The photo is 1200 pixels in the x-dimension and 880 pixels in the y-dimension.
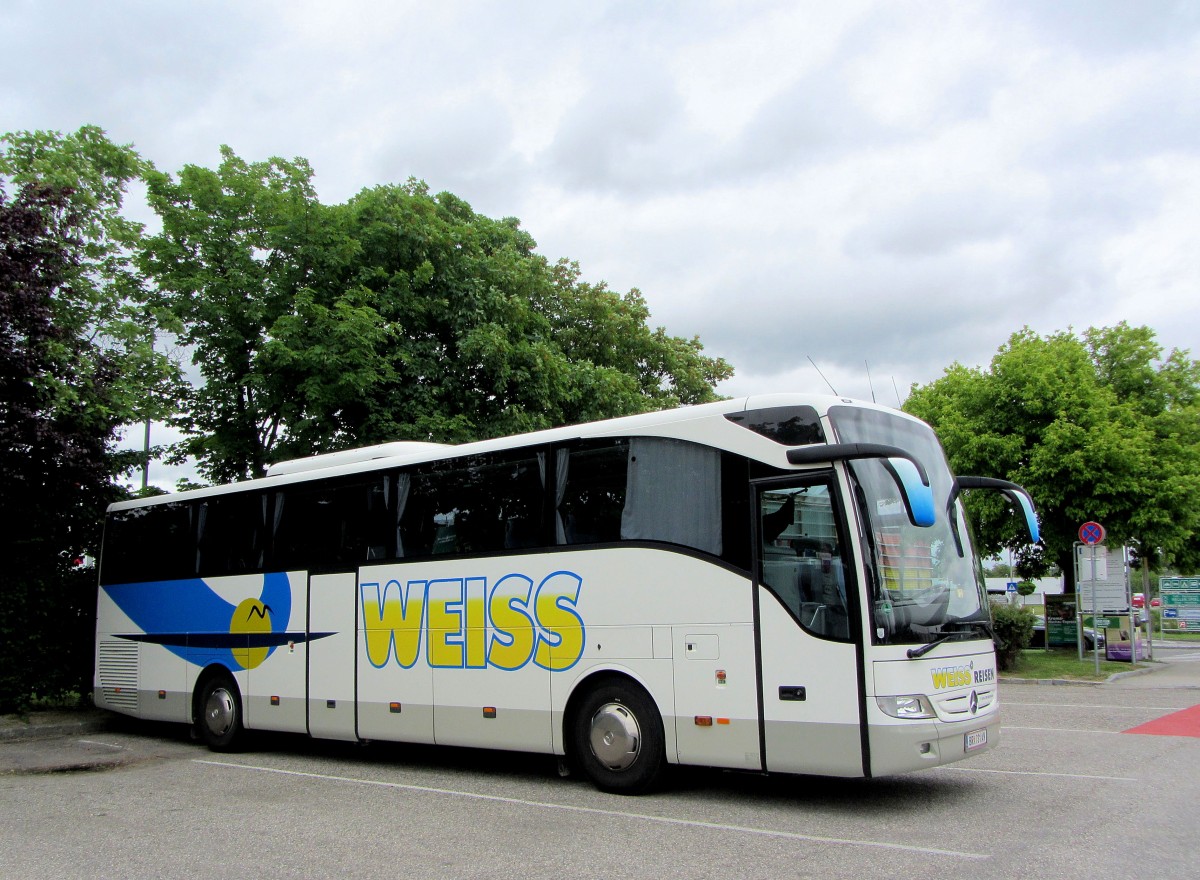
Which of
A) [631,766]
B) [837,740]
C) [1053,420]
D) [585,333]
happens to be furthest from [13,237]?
[1053,420]

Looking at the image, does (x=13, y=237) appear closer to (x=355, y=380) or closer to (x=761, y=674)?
(x=355, y=380)

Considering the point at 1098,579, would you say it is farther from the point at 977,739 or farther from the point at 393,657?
the point at 393,657

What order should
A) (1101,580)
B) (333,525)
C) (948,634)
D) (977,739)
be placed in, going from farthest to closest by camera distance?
(1101,580) → (333,525) → (977,739) → (948,634)

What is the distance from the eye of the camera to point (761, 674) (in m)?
8.15

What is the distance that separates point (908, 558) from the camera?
7.96 metres

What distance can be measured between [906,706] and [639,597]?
8.07 ft

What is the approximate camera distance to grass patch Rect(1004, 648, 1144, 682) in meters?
21.8

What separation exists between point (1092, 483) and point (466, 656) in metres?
23.4

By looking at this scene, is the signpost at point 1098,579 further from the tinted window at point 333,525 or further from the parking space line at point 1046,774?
the tinted window at point 333,525

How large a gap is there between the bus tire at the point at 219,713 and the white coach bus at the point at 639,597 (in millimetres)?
69

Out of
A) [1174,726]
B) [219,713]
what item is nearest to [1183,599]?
[1174,726]

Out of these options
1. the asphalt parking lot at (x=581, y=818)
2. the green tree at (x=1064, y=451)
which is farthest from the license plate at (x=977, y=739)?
the green tree at (x=1064, y=451)

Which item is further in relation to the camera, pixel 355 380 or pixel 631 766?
pixel 355 380

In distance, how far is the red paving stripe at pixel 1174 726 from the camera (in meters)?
12.8
